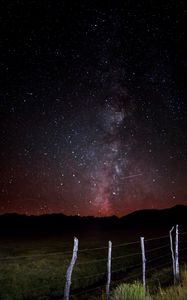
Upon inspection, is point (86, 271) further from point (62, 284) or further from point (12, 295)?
point (12, 295)

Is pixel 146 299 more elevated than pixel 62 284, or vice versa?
pixel 146 299

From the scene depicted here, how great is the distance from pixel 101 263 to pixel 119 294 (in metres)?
20.6

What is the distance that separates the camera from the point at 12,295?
20.4 metres

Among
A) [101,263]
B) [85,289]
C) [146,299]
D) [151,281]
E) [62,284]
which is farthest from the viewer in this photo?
[101,263]

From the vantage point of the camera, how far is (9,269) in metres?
27.9

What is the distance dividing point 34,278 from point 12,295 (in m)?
4.42

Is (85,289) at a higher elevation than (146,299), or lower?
lower

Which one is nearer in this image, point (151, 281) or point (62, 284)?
point (151, 281)

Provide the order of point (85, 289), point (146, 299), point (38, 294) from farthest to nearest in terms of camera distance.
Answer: point (38, 294)
point (85, 289)
point (146, 299)

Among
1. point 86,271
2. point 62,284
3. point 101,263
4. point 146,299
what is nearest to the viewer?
point 146,299

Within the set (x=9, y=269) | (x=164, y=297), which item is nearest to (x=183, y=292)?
(x=164, y=297)

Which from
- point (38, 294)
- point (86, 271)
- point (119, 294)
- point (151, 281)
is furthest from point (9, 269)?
point (119, 294)

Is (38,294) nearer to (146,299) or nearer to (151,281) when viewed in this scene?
(151,281)

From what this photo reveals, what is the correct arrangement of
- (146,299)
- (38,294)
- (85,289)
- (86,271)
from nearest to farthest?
(146,299) → (85,289) → (38,294) → (86,271)
